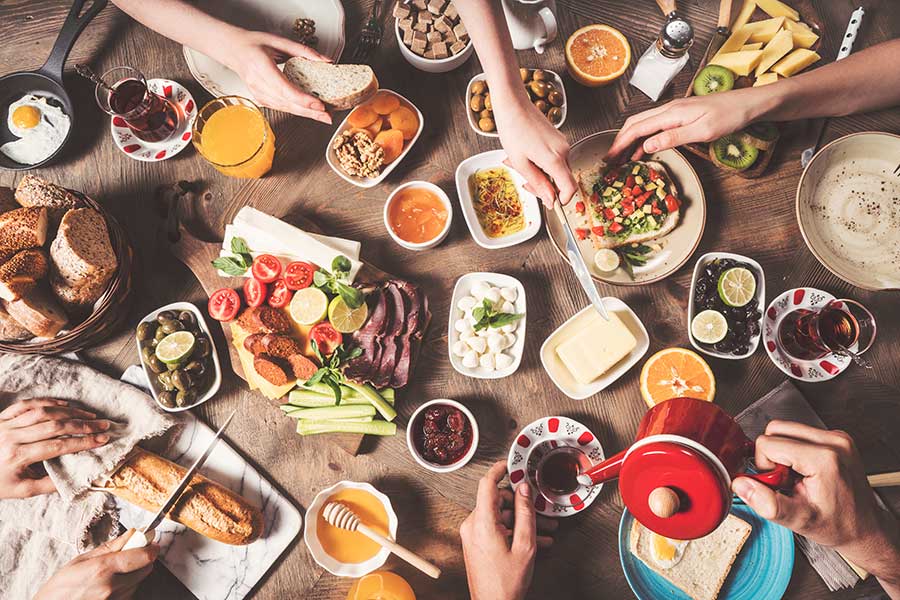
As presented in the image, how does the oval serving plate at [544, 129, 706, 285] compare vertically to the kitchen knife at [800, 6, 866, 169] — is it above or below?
below

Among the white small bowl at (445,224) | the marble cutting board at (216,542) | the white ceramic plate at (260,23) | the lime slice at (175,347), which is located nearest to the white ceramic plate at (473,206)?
the white small bowl at (445,224)

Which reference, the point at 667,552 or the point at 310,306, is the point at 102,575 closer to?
the point at 310,306

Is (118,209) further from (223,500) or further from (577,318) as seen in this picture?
(577,318)

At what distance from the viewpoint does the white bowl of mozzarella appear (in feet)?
7.26

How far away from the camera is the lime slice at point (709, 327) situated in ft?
7.03

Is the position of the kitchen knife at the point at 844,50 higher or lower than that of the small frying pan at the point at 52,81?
higher

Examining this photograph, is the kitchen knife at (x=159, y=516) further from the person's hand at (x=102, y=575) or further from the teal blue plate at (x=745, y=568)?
the teal blue plate at (x=745, y=568)

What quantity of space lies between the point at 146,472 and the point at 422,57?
2066 mm

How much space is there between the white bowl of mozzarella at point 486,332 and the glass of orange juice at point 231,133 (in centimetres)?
102

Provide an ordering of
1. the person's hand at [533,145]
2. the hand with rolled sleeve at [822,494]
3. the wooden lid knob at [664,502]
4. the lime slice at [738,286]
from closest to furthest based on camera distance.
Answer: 1. the wooden lid knob at [664,502]
2. the hand with rolled sleeve at [822,494]
3. the person's hand at [533,145]
4. the lime slice at [738,286]

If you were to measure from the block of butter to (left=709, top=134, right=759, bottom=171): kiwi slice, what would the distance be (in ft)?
2.62

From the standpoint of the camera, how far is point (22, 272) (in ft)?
6.52

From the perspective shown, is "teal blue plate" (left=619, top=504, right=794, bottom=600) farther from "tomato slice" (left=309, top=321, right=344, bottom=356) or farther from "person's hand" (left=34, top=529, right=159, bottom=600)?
"person's hand" (left=34, top=529, right=159, bottom=600)

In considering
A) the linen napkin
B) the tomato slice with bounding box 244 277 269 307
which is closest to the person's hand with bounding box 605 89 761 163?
the tomato slice with bounding box 244 277 269 307
